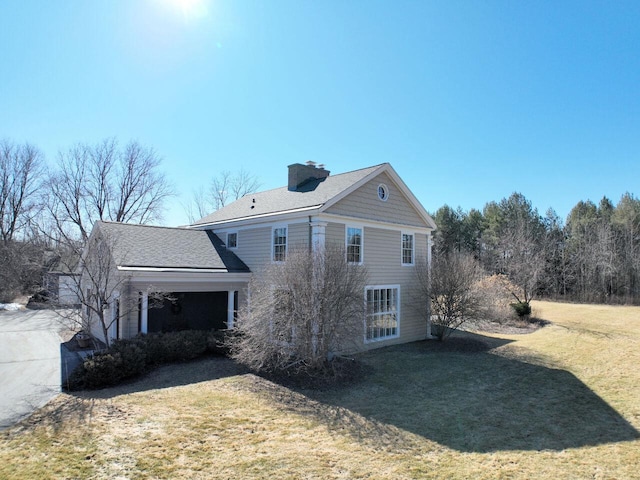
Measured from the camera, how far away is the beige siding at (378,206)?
13.1 m

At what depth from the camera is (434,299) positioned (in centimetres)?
1530

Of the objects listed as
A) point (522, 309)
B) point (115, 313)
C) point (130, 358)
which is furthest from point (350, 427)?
point (522, 309)

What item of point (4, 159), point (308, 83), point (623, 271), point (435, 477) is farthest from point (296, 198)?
point (4, 159)

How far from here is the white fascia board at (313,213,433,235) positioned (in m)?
12.3

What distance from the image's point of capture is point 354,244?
13.3 meters

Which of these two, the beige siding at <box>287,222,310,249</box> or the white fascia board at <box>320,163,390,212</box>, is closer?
the white fascia board at <box>320,163,390,212</box>

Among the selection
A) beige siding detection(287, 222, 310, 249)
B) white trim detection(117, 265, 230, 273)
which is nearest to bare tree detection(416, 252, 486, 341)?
beige siding detection(287, 222, 310, 249)

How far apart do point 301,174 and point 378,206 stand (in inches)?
158

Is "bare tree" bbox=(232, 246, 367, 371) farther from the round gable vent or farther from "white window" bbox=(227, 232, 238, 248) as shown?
"white window" bbox=(227, 232, 238, 248)

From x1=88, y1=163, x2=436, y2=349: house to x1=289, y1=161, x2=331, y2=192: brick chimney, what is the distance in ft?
0.15

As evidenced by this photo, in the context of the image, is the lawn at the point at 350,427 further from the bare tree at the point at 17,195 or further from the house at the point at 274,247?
the bare tree at the point at 17,195

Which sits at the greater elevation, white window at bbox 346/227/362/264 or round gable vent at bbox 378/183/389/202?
round gable vent at bbox 378/183/389/202

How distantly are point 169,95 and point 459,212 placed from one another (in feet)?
125

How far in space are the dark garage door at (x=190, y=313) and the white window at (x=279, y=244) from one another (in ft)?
13.4
